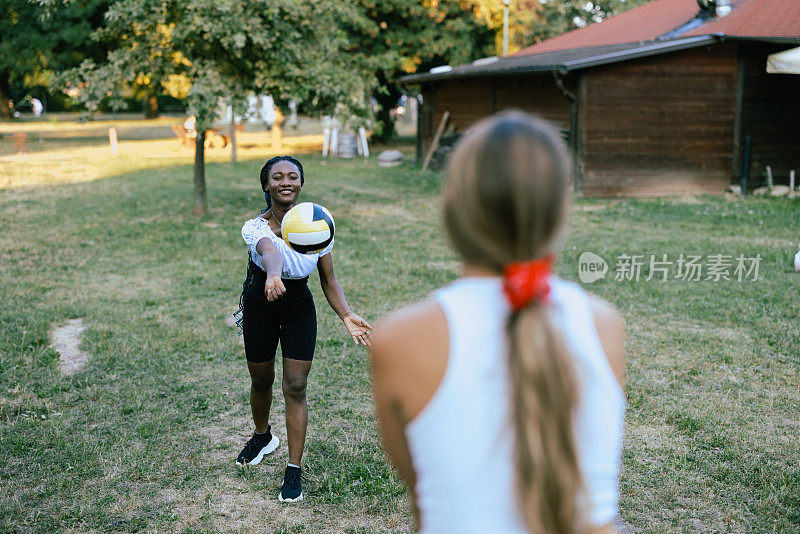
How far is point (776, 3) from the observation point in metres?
16.2

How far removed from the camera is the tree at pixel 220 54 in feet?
35.6

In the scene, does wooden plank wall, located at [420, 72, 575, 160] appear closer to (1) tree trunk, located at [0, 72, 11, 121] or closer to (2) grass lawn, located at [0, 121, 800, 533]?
(2) grass lawn, located at [0, 121, 800, 533]

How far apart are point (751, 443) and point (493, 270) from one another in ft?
13.0

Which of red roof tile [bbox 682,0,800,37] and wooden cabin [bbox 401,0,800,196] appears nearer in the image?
red roof tile [bbox 682,0,800,37]

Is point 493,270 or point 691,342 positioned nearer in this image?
point 493,270

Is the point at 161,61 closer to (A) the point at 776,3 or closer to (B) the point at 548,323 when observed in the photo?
(B) the point at 548,323

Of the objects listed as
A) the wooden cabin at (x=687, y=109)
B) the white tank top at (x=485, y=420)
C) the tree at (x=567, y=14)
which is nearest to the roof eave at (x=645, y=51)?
the wooden cabin at (x=687, y=109)

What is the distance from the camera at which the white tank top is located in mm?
1304

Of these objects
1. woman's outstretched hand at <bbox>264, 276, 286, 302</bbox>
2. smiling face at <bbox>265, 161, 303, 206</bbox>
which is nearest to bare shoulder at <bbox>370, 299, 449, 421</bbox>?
woman's outstretched hand at <bbox>264, 276, 286, 302</bbox>

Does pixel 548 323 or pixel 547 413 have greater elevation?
pixel 548 323

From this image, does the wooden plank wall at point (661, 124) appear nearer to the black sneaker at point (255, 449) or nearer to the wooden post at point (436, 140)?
the wooden post at point (436, 140)

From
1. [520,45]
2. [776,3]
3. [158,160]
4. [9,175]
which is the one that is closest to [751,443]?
[776,3]

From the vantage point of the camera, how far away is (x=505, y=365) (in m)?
1.29

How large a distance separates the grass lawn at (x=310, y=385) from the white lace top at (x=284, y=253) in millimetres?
1262
